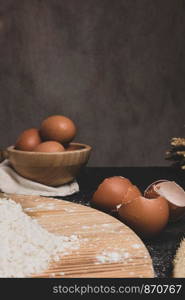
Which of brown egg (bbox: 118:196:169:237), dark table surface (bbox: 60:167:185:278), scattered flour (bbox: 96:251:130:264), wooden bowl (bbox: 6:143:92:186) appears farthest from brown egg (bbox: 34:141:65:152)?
scattered flour (bbox: 96:251:130:264)

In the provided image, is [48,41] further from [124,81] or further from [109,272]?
[109,272]

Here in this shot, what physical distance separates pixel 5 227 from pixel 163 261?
0.32 metres

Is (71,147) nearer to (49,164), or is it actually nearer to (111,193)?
Result: (49,164)

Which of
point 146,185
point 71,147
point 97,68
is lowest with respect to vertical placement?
point 146,185

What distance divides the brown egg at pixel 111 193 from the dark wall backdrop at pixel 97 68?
4.50 feet

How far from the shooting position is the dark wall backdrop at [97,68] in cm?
226

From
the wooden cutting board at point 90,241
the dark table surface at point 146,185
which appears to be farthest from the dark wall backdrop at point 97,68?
the wooden cutting board at point 90,241

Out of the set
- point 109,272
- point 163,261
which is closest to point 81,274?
point 109,272

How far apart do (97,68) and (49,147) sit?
1.20 metres

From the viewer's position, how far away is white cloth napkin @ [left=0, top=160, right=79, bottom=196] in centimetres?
123

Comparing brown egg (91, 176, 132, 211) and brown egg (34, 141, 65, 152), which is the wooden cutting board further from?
brown egg (34, 141, 65, 152)

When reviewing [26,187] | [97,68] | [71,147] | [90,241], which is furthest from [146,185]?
[97,68]

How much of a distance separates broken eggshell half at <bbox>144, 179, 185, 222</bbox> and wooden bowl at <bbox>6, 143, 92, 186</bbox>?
33 cm

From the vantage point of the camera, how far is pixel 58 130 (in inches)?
49.9
